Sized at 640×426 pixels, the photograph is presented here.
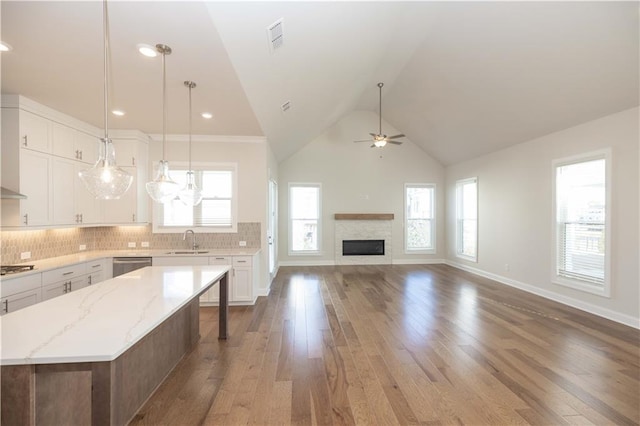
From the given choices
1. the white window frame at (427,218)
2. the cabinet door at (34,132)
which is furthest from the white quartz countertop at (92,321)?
the white window frame at (427,218)

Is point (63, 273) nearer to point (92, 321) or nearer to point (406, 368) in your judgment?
point (92, 321)

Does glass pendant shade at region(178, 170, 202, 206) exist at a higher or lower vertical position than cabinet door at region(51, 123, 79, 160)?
lower

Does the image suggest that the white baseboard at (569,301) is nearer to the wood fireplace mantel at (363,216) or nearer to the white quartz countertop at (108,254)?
the wood fireplace mantel at (363,216)

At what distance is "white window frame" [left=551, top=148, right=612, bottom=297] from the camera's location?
3.89 meters

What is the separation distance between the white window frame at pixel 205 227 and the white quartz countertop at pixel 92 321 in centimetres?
239

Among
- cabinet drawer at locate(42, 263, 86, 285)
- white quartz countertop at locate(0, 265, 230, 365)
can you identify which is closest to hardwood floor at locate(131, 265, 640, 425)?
white quartz countertop at locate(0, 265, 230, 365)

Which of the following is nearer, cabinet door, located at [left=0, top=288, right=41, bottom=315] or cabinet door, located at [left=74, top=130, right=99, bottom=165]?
cabinet door, located at [left=0, top=288, right=41, bottom=315]

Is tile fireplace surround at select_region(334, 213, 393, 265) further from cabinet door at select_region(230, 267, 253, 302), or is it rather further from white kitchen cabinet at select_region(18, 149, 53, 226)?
white kitchen cabinet at select_region(18, 149, 53, 226)

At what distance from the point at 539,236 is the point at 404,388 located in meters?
4.35

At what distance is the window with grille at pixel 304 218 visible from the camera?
7.77 m

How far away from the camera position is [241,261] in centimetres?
446

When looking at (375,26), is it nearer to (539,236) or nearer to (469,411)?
(469,411)

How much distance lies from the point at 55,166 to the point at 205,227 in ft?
6.90

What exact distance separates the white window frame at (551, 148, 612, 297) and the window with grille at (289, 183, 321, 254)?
199 inches
